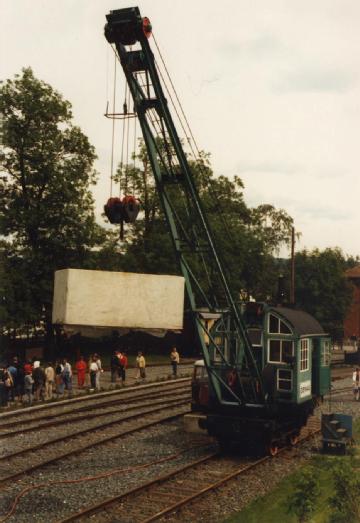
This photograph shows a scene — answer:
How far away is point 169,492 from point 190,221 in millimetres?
7002

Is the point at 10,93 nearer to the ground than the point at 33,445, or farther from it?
farther from it

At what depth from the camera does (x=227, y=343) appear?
17.7 metres

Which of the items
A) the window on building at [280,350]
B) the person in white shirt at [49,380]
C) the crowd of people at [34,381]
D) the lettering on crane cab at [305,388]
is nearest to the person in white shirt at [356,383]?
the lettering on crane cab at [305,388]

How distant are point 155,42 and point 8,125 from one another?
2203 cm

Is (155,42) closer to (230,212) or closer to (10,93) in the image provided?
(10,93)

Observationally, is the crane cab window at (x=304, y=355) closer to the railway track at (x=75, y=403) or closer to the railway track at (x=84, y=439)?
the railway track at (x=84, y=439)

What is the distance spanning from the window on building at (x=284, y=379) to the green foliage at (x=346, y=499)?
5.66 m

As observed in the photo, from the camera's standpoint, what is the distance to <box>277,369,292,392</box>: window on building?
1703 centimetres

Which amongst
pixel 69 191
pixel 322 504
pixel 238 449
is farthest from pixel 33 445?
pixel 69 191

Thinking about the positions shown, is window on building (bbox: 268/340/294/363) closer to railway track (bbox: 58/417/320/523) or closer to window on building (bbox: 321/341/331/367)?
railway track (bbox: 58/417/320/523)

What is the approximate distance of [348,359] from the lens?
164 ft

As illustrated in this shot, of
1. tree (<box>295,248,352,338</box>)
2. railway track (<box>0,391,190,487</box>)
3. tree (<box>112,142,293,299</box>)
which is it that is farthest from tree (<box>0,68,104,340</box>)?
tree (<box>295,248,352,338</box>)

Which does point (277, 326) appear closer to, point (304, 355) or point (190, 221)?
point (304, 355)

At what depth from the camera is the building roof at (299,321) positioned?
17.2m
